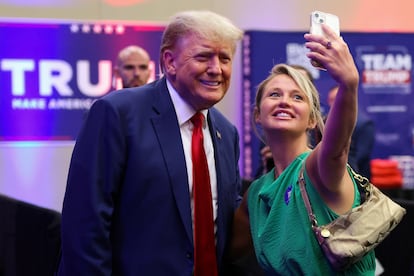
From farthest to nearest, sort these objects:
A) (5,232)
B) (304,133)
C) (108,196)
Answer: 1. (5,232)
2. (304,133)
3. (108,196)

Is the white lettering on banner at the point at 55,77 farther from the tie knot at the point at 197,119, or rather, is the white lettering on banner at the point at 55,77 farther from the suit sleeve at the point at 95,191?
the suit sleeve at the point at 95,191

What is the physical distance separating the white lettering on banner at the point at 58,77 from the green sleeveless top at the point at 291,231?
497 centimetres

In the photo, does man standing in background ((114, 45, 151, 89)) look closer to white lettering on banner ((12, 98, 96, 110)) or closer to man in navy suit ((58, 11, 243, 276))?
white lettering on banner ((12, 98, 96, 110))

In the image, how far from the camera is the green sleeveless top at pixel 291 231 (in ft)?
8.20

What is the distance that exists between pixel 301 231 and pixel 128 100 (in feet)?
2.42

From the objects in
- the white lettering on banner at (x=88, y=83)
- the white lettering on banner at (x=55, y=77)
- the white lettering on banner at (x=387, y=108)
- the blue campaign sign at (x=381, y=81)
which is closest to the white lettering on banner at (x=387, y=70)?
the blue campaign sign at (x=381, y=81)

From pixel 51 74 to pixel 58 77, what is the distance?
7cm

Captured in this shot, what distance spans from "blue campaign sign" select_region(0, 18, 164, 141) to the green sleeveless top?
4988 mm

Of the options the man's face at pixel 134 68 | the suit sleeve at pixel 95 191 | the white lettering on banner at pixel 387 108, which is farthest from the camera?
the white lettering on banner at pixel 387 108

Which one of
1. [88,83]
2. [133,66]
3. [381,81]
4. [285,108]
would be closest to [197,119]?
[285,108]

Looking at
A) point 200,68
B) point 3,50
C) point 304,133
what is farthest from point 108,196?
point 3,50

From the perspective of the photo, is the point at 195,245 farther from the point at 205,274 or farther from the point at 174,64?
the point at 174,64

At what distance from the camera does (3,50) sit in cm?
741

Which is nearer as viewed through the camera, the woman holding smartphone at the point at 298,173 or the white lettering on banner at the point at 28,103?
the woman holding smartphone at the point at 298,173
